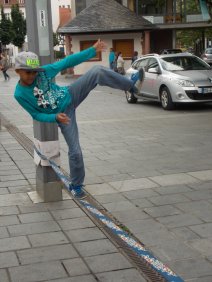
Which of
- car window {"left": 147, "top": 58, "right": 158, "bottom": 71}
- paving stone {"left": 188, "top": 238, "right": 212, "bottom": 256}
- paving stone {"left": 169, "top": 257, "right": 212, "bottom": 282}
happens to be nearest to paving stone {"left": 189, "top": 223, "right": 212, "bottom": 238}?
paving stone {"left": 188, "top": 238, "right": 212, "bottom": 256}

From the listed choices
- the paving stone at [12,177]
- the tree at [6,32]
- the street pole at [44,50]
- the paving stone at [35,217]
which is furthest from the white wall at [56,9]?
the paving stone at [35,217]

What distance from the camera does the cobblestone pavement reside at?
4.06m

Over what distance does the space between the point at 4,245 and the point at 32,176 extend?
2587mm

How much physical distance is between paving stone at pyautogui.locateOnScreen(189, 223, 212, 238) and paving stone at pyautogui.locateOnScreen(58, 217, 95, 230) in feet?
3.23

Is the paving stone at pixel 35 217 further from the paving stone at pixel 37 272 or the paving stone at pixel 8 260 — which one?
the paving stone at pixel 37 272

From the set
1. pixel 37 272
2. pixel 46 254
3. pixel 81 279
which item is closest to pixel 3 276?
pixel 37 272

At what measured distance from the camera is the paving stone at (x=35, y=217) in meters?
5.21

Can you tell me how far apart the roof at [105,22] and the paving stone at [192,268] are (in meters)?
31.0

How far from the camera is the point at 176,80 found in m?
14.1

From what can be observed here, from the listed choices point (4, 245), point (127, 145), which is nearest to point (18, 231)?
point (4, 245)

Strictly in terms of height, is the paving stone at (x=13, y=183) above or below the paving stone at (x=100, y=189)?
below

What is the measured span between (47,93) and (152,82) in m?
10.5

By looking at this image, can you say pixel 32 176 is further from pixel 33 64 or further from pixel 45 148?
pixel 33 64

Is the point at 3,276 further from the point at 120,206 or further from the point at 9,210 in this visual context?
the point at 120,206
